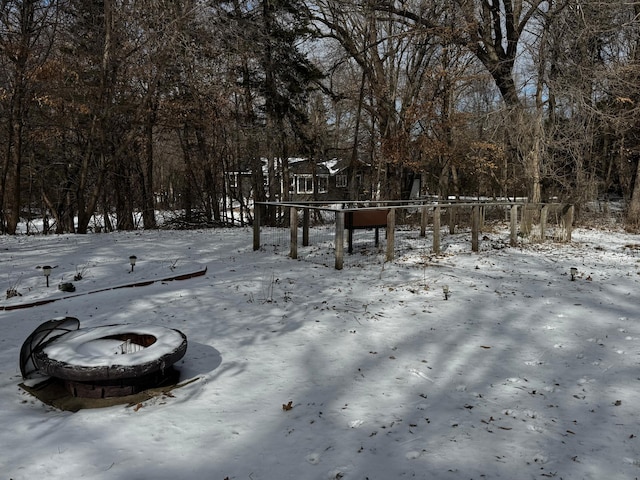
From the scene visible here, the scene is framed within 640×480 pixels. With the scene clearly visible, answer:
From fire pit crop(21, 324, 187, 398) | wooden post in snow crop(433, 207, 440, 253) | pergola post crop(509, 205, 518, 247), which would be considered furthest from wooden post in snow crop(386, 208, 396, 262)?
fire pit crop(21, 324, 187, 398)

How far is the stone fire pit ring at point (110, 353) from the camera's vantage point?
10.2ft

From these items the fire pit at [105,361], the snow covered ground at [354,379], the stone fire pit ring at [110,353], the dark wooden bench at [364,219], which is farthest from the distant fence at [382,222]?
the fire pit at [105,361]

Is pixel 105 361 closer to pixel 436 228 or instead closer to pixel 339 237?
pixel 339 237

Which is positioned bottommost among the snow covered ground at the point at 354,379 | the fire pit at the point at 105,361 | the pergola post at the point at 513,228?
the snow covered ground at the point at 354,379

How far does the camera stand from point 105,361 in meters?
3.17

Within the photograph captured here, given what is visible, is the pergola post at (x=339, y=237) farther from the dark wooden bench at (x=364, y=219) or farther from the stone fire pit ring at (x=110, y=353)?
the stone fire pit ring at (x=110, y=353)

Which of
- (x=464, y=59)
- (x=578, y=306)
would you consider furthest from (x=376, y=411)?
(x=464, y=59)

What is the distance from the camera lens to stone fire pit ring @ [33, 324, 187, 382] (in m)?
3.10

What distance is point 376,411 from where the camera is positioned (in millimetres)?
3219

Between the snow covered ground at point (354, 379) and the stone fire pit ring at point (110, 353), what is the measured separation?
259mm

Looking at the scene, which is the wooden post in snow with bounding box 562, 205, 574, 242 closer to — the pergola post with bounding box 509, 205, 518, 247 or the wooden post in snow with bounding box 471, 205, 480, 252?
the pergola post with bounding box 509, 205, 518, 247

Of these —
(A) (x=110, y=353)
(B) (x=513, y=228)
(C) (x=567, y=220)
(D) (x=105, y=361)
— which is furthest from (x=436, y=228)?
(D) (x=105, y=361)

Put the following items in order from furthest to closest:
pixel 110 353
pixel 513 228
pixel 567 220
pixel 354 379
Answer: pixel 567 220 < pixel 513 228 < pixel 354 379 < pixel 110 353

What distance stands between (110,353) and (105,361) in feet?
1.39
